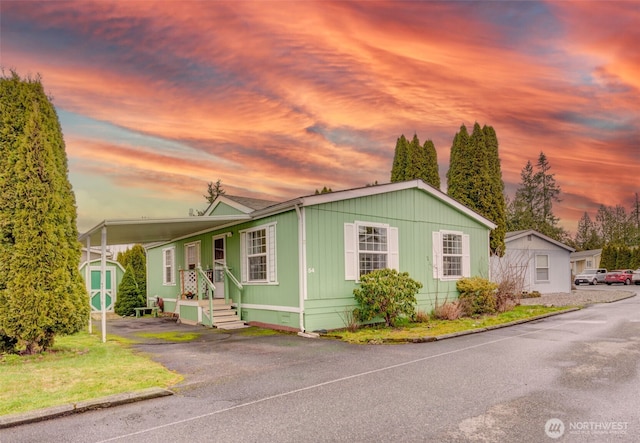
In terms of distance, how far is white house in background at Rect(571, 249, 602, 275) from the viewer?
176 ft

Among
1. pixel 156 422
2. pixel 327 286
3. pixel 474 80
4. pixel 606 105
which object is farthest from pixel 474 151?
pixel 156 422

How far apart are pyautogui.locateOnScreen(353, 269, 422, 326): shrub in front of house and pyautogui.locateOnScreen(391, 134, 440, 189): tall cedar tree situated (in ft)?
54.3

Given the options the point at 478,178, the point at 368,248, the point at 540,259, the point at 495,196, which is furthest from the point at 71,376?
the point at 540,259

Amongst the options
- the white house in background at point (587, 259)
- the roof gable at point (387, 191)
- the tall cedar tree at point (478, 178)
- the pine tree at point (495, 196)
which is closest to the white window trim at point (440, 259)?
the roof gable at point (387, 191)

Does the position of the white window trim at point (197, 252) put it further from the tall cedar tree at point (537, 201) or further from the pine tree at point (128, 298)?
the tall cedar tree at point (537, 201)

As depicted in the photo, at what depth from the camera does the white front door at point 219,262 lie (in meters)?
15.5

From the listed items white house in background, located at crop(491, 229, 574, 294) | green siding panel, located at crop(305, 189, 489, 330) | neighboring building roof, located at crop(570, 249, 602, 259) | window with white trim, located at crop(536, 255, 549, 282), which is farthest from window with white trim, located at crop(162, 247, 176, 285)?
neighboring building roof, located at crop(570, 249, 602, 259)

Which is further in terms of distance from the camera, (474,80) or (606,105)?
(606,105)

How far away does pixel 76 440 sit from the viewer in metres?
4.48

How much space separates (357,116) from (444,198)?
173 inches

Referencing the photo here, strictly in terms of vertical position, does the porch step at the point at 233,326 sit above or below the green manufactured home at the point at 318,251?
below

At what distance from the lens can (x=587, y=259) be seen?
2146 inches

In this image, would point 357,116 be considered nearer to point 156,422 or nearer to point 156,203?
point 156,203

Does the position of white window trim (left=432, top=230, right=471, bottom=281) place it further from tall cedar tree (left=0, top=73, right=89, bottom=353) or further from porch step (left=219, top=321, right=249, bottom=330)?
tall cedar tree (left=0, top=73, right=89, bottom=353)
